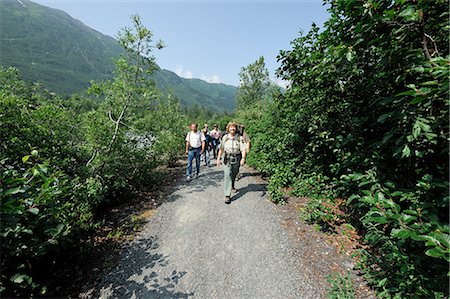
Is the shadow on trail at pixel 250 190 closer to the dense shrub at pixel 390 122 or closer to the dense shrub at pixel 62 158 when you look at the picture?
the dense shrub at pixel 390 122

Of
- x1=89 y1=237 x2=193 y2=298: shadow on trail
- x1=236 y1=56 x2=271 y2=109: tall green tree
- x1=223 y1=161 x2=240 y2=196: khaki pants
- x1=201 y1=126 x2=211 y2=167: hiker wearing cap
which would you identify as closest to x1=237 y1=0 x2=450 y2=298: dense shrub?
x1=223 y1=161 x2=240 y2=196: khaki pants

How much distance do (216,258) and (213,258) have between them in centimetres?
6

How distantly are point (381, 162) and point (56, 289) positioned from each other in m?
5.84

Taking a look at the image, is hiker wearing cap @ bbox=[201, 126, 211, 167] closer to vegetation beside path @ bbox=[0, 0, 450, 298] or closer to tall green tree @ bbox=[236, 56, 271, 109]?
vegetation beside path @ bbox=[0, 0, 450, 298]

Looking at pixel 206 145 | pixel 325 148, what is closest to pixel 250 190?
pixel 325 148

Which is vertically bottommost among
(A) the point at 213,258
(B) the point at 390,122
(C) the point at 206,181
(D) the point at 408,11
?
(A) the point at 213,258

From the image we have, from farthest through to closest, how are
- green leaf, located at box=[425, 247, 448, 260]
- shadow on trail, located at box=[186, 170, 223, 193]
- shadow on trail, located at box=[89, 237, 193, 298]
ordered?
shadow on trail, located at box=[186, 170, 223, 193]
shadow on trail, located at box=[89, 237, 193, 298]
green leaf, located at box=[425, 247, 448, 260]

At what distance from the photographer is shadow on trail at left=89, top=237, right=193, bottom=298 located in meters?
3.34

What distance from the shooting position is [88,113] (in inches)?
225

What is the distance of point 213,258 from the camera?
4.06m

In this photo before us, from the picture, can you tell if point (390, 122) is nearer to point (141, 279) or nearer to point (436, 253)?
point (436, 253)

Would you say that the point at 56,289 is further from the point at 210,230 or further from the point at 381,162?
the point at 381,162

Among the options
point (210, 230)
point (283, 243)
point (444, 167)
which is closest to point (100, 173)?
point (210, 230)

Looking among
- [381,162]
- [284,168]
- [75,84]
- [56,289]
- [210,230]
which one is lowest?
[56,289]
